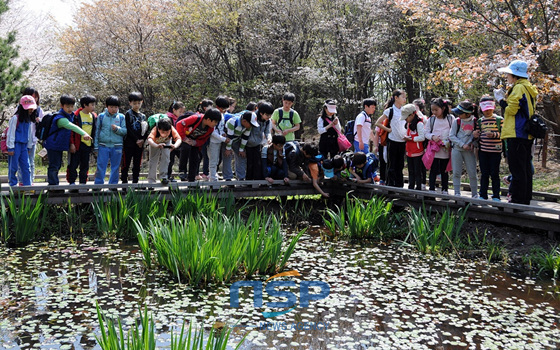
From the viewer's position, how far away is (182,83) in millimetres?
16188

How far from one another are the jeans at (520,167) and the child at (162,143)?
3943 millimetres

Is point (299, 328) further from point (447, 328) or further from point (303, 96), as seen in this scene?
point (303, 96)

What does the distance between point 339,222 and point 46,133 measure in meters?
3.74

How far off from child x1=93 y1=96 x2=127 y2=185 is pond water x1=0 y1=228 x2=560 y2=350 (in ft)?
5.43

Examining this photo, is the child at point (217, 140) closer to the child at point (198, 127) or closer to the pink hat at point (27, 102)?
the child at point (198, 127)

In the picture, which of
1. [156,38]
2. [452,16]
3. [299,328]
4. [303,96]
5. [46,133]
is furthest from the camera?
[156,38]

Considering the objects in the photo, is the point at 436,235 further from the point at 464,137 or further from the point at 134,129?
the point at 134,129

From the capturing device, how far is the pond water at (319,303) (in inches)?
138

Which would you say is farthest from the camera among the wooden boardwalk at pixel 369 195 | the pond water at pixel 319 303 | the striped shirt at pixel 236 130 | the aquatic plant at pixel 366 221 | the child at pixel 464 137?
the striped shirt at pixel 236 130

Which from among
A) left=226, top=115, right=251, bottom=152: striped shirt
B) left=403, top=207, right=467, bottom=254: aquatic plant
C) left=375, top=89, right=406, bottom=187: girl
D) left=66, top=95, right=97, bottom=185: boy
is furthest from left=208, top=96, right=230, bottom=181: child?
left=403, top=207, right=467, bottom=254: aquatic plant

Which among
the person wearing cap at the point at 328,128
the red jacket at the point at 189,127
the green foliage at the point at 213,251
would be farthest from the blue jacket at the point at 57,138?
the person wearing cap at the point at 328,128

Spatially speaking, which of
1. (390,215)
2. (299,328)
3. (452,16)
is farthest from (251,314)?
(452,16)

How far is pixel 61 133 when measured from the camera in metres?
→ 6.70

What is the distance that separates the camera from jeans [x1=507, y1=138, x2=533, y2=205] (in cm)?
563
